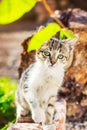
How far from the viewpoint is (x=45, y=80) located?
143 centimetres

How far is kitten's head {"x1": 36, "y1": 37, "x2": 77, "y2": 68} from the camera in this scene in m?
1.35

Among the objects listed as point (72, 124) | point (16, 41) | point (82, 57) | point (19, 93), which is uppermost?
point (16, 41)

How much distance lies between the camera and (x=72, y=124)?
74.0 inches

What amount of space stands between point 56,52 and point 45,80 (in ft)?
0.41

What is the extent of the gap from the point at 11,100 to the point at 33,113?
786 mm

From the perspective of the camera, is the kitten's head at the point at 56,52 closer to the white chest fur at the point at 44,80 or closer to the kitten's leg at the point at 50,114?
the white chest fur at the point at 44,80

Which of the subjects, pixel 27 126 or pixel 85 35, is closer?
pixel 27 126

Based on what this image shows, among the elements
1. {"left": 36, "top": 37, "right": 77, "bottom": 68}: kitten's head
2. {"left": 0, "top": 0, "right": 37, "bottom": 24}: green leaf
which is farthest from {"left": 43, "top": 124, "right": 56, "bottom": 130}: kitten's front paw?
{"left": 0, "top": 0, "right": 37, "bottom": 24}: green leaf

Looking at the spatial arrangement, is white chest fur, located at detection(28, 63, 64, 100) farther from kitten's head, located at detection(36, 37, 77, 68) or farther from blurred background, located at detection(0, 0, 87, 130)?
blurred background, located at detection(0, 0, 87, 130)

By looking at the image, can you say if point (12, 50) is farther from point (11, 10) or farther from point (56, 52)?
point (11, 10)

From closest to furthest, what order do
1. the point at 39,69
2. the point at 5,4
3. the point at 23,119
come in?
1. the point at 5,4
2. the point at 39,69
3. the point at 23,119

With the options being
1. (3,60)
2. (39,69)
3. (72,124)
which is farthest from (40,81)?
(3,60)

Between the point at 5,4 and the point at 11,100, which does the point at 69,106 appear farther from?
the point at 5,4

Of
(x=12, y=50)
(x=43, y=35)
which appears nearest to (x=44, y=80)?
(x=43, y=35)
